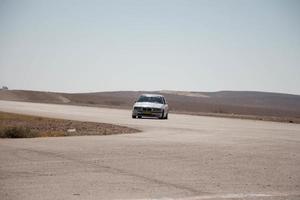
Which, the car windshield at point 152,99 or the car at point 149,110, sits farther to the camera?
the car windshield at point 152,99

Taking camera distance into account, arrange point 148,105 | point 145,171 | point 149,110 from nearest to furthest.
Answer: point 145,171 < point 149,110 < point 148,105

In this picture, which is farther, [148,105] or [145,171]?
[148,105]

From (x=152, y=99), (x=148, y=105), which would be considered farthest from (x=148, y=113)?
(x=152, y=99)

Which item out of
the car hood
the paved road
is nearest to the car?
the car hood

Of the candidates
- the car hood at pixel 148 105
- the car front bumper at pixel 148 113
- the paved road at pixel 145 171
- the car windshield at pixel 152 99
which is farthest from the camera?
the car windshield at pixel 152 99

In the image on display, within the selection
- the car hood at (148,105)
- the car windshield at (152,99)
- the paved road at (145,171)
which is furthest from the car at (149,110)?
the paved road at (145,171)

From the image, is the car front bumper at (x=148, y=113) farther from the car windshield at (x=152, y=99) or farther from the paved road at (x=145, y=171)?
the paved road at (x=145, y=171)

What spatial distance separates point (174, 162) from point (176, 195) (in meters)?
4.21

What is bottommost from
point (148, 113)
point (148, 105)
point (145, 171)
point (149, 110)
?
point (145, 171)

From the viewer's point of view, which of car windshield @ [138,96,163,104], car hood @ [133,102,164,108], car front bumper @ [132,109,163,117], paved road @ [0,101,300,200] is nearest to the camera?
paved road @ [0,101,300,200]

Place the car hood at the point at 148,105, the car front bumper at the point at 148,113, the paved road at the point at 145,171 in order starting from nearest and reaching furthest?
the paved road at the point at 145,171 → the car front bumper at the point at 148,113 → the car hood at the point at 148,105

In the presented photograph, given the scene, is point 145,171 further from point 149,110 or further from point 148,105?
point 148,105

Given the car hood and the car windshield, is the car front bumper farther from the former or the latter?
the car windshield

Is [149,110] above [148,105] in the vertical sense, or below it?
below
